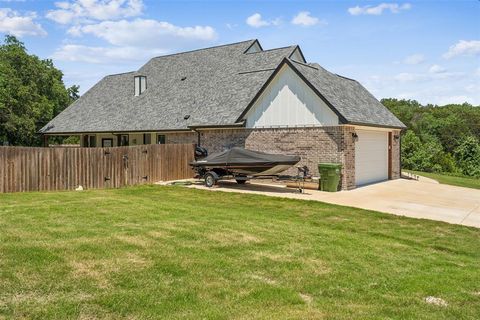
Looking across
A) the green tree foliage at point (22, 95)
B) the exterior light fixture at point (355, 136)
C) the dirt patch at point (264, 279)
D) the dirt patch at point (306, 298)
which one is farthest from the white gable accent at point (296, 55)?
the green tree foliage at point (22, 95)

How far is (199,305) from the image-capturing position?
5191 mm

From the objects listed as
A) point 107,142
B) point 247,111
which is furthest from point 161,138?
point 247,111

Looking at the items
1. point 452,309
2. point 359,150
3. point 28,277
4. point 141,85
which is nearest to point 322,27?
point 359,150

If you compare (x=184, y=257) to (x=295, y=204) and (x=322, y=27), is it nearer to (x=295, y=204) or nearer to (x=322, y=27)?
(x=295, y=204)

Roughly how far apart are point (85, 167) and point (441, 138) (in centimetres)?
6973

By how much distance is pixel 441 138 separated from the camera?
74.2m

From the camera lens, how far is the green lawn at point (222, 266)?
515 cm

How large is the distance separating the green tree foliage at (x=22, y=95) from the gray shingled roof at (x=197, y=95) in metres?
6.37

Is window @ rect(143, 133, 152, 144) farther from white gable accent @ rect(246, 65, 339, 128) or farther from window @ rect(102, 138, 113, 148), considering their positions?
white gable accent @ rect(246, 65, 339, 128)

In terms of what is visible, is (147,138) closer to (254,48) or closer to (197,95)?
(197,95)

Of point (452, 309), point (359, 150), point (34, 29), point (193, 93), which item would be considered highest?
point (34, 29)

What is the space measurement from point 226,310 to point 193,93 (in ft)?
79.7

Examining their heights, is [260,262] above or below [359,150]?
below

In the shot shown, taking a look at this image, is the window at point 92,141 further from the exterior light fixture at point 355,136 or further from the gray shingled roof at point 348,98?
the exterior light fixture at point 355,136
